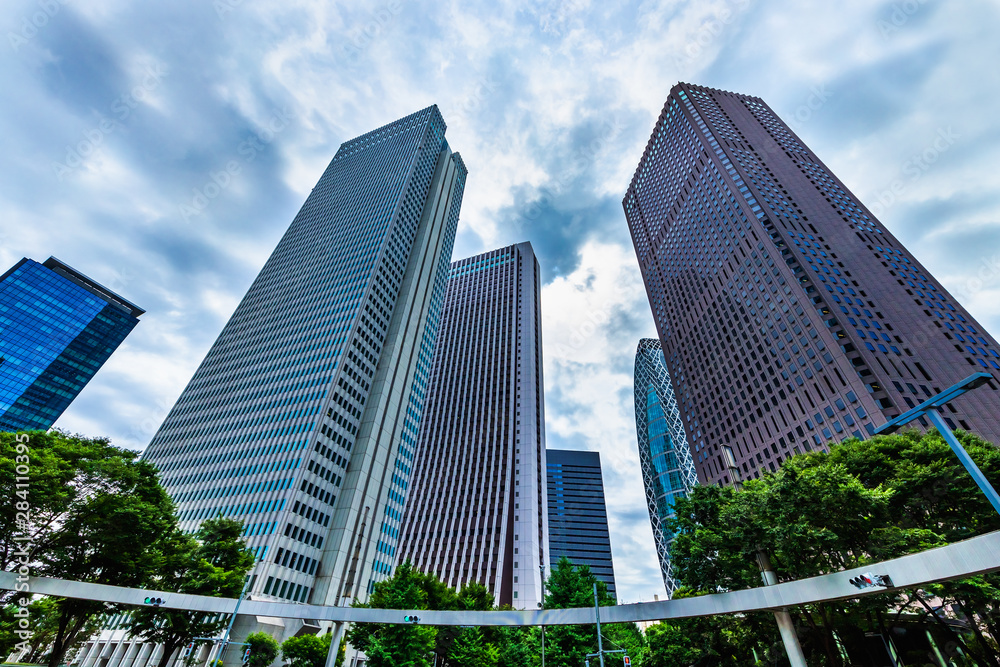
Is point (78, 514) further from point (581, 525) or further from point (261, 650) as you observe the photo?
point (581, 525)

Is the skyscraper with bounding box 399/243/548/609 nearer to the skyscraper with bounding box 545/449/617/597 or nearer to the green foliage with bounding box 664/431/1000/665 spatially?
the skyscraper with bounding box 545/449/617/597

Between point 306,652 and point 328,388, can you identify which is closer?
point 306,652

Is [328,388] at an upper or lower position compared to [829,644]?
upper

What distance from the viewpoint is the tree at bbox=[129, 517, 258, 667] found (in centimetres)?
3481

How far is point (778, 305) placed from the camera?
86.5 meters

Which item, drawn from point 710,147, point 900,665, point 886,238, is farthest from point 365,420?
point 886,238

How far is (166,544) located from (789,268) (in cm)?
9966

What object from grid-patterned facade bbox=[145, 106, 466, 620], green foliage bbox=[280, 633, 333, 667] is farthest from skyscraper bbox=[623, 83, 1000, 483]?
green foliage bbox=[280, 633, 333, 667]

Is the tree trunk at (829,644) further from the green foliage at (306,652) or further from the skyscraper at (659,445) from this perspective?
the skyscraper at (659,445)

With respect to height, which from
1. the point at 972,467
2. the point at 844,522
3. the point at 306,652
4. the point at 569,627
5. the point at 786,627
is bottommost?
the point at 306,652

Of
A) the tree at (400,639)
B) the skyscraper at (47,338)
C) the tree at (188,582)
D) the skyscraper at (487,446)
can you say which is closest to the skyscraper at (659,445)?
the skyscraper at (487,446)

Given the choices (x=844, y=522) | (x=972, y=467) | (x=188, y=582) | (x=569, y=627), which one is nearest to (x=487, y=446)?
(x=569, y=627)

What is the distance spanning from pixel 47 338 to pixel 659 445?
582 feet

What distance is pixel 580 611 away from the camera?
29.0 m
